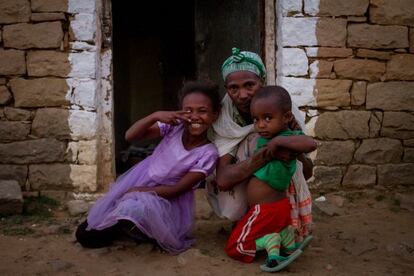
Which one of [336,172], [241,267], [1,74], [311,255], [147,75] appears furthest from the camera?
[147,75]

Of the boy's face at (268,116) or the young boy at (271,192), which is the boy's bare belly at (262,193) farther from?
the boy's face at (268,116)

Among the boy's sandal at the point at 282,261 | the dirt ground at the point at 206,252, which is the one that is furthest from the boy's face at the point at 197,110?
the boy's sandal at the point at 282,261

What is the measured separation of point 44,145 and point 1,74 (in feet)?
2.38

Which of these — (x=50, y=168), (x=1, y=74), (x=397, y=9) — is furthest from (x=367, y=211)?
(x=1, y=74)

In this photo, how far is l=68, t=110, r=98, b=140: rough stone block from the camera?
4.07 metres

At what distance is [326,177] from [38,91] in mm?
2716

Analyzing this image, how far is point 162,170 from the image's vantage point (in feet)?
9.75

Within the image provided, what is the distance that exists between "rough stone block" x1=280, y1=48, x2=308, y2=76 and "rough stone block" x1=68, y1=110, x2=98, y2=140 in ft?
5.79

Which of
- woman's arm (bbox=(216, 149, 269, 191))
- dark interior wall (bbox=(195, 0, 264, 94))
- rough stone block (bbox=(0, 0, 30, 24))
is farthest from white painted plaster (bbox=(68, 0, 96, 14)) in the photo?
woman's arm (bbox=(216, 149, 269, 191))

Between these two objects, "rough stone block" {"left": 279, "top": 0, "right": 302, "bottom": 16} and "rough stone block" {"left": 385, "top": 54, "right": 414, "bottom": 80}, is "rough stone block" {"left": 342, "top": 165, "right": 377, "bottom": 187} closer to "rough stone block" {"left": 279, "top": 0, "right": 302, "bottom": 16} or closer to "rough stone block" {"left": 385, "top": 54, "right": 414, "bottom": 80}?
"rough stone block" {"left": 385, "top": 54, "right": 414, "bottom": 80}

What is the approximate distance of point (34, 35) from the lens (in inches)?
158

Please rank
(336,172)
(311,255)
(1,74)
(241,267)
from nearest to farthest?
(241,267) < (311,255) < (1,74) < (336,172)

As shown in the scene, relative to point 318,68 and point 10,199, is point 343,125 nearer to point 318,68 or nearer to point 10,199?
point 318,68

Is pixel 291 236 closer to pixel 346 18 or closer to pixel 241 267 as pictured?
pixel 241 267
